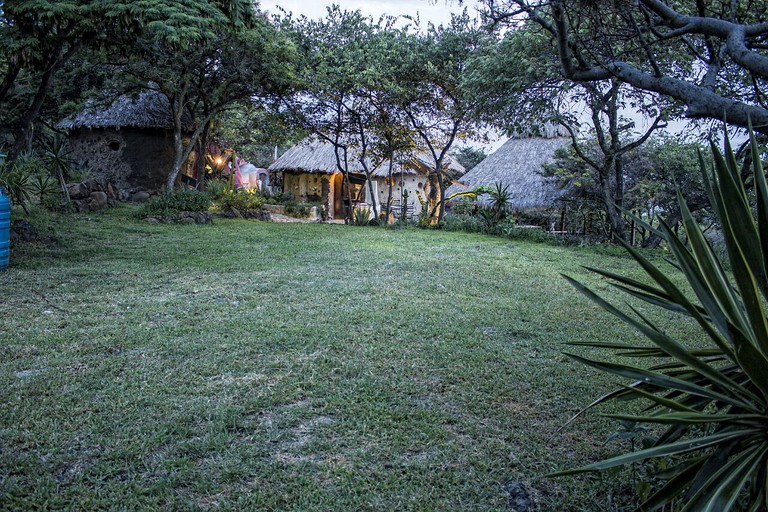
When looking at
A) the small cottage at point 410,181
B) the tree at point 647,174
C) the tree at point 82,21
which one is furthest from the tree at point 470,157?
the tree at point 82,21

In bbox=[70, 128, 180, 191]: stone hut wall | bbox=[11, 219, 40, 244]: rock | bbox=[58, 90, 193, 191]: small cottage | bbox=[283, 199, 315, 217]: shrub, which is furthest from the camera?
bbox=[283, 199, 315, 217]: shrub

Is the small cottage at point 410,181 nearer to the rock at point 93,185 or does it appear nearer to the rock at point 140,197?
the rock at point 140,197

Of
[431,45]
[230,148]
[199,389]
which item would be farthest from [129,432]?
[230,148]

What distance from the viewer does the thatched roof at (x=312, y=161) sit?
2395 centimetres

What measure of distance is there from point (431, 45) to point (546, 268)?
32.0ft

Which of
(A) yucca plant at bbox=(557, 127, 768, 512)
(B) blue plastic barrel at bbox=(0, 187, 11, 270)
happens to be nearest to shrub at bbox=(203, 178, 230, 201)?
(B) blue plastic barrel at bbox=(0, 187, 11, 270)

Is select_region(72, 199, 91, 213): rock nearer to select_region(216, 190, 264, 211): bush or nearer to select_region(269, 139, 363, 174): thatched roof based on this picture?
select_region(216, 190, 264, 211): bush

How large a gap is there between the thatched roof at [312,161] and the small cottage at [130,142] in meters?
7.00

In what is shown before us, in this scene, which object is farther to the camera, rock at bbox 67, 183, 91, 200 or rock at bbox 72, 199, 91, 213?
rock at bbox 67, 183, 91, 200

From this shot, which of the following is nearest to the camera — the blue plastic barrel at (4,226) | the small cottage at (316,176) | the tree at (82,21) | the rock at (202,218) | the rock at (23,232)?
the blue plastic barrel at (4,226)

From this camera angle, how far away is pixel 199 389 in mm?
2963

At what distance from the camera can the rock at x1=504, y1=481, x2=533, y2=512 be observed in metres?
2.00

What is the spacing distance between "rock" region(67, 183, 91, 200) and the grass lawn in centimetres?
777

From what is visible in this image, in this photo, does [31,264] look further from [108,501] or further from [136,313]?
[108,501]
